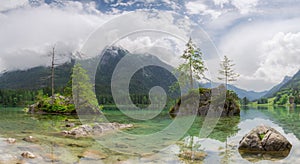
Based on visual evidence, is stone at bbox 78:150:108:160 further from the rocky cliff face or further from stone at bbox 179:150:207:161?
the rocky cliff face

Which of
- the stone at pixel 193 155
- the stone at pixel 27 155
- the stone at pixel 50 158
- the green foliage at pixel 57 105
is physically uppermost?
the green foliage at pixel 57 105

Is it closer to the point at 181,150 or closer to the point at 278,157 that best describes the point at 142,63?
the point at 181,150

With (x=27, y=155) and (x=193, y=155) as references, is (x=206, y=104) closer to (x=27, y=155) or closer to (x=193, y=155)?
(x=193, y=155)

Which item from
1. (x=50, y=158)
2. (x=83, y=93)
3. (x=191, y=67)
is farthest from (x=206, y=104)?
(x=50, y=158)

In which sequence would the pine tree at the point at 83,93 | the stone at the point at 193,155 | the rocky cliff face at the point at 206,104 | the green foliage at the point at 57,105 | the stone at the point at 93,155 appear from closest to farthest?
the stone at the point at 93,155 < the stone at the point at 193,155 < the pine tree at the point at 83,93 < the rocky cliff face at the point at 206,104 < the green foliage at the point at 57,105

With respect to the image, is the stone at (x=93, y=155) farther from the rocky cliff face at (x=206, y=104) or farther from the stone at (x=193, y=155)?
the rocky cliff face at (x=206, y=104)

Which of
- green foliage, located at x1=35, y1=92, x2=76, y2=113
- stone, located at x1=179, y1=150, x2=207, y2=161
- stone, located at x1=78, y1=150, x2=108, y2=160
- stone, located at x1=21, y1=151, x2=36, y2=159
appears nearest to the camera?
stone, located at x1=21, y1=151, x2=36, y2=159

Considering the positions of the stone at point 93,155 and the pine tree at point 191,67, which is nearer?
the stone at point 93,155

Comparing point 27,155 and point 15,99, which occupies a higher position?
point 15,99

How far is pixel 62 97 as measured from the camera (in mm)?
44094

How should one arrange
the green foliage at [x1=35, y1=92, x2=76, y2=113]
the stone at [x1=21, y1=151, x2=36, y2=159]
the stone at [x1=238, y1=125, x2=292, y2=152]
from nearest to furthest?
1. the stone at [x1=21, y1=151, x2=36, y2=159]
2. the stone at [x1=238, y1=125, x2=292, y2=152]
3. the green foliage at [x1=35, y1=92, x2=76, y2=113]

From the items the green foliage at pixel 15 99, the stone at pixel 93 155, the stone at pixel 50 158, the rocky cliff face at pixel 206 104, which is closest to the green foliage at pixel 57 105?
the rocky cliff face at pixel 206 104

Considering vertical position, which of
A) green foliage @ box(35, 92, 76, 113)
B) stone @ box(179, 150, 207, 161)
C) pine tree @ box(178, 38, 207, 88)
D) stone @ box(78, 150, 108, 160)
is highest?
pine tree @ box(178, 38, 207, 88)

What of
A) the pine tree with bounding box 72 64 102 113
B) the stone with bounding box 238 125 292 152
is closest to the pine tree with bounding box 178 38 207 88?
the pine tree with bounding box 72 64 102 113
